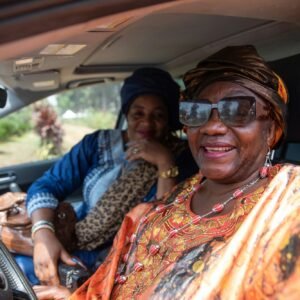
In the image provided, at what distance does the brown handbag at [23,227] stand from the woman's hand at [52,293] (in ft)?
1.44

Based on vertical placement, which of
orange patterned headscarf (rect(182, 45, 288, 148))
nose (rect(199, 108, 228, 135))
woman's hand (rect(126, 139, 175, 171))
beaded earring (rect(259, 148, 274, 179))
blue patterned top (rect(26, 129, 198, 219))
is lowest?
blue patterned top (rect(26, 129, 198, 219))

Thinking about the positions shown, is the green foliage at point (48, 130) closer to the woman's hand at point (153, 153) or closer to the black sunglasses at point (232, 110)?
the woman's hand at point (153, 153)

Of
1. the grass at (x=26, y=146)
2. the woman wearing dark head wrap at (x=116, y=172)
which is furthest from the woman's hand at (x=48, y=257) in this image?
the grass at (x=26, y=146)

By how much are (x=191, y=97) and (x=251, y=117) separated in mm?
316

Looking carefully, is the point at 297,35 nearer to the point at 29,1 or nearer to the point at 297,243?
the point at 297,243

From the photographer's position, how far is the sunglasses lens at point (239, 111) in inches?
73.8

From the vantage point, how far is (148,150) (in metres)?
2.74

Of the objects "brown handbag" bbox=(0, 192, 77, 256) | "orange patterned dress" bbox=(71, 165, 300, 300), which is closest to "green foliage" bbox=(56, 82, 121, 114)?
"brown handbag" bbox=(0, 192, 77, 256)

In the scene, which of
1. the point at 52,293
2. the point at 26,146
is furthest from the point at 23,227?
the point at 26,146

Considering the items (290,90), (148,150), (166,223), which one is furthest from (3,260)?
(290,90)

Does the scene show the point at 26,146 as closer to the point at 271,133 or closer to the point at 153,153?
the point at 153,153

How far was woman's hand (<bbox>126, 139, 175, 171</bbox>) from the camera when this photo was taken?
2.69 meters

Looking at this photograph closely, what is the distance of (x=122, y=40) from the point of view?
2.58m

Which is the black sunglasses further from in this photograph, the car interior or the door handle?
the door handle
